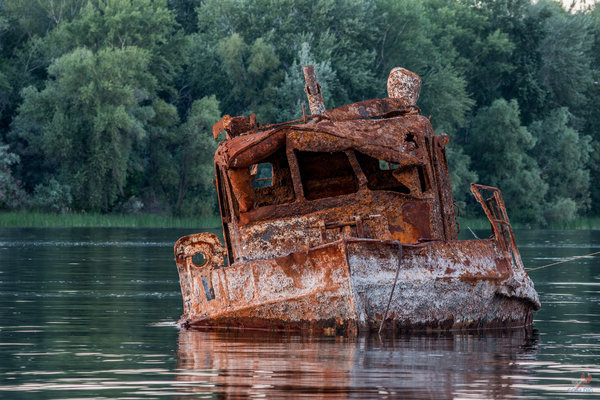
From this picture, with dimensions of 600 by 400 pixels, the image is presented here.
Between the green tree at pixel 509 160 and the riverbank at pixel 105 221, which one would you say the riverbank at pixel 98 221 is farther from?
the green tree at pixel 509 160

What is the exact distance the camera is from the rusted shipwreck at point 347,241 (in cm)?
1684

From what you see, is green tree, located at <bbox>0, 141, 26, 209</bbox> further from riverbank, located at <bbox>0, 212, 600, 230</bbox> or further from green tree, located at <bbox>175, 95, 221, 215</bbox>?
green tree, located at <bbox>175, 95, 221, 215</bbox>

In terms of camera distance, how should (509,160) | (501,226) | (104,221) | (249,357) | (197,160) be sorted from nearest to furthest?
1. (249,357)
2. (501,226)
3. (104,221)
4. (197,160)
5. (509,160)

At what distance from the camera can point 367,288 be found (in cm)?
1667

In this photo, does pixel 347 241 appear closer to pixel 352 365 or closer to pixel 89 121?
pixel 352 365

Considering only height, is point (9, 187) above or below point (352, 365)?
above

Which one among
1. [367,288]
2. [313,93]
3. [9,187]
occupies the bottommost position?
[367,288]

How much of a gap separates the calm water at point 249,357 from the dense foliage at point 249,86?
43.5m

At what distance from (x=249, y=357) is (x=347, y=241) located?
2.40 m

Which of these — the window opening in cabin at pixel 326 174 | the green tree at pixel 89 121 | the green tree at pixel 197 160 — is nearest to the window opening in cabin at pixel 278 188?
the window opening in cabin at pixel 326 174

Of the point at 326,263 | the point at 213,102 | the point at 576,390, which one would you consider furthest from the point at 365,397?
the point at 213,102

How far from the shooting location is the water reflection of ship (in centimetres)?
1234

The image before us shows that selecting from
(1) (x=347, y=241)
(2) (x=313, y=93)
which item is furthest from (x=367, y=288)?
(2) (x=313, y=93)

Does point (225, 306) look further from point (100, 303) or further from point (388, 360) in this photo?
point (100, 303)
